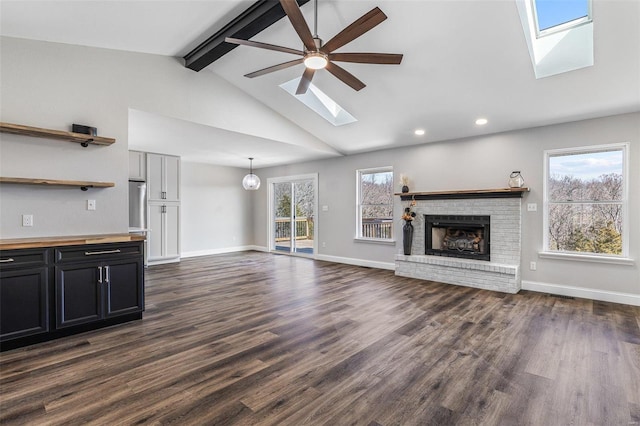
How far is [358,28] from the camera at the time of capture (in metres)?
2.46

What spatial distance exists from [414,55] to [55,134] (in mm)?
3880

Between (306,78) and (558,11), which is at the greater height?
(558,11)

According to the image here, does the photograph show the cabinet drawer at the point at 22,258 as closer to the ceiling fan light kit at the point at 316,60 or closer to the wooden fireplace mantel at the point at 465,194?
the ceiling fan light kit at the point at 316,60

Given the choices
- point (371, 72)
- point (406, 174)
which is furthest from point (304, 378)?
point (406, 174)

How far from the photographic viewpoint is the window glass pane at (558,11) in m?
3.04

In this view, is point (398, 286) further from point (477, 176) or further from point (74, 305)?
point (74, 305)

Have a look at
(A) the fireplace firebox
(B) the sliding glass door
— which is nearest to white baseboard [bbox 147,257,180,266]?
(B) the sliding glass door

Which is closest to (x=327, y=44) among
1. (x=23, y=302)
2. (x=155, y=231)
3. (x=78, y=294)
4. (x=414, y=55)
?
(x=414, y=55)

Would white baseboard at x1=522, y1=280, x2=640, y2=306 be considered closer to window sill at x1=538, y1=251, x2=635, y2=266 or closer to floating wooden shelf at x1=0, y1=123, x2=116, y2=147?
window sill at x1=538, y1=251, x2=635, y2=266

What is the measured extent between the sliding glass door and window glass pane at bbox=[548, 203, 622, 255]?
186 inches

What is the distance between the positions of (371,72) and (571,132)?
2994mm

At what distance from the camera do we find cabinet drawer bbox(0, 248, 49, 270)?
8.66 feet

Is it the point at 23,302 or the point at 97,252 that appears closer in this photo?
the point at 23,302

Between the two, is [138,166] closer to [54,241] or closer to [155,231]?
[155,231]
